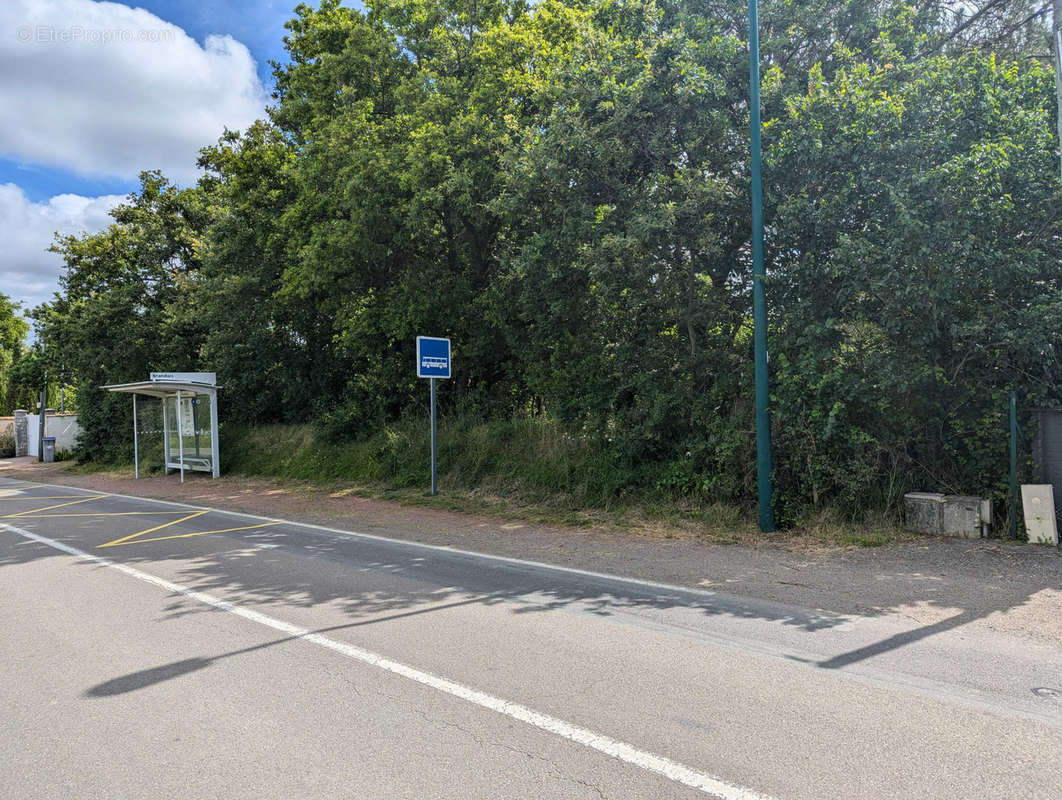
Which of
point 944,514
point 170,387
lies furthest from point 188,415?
point 944,514

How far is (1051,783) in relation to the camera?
128 inches

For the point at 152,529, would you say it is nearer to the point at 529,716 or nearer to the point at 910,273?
the point at 529,716

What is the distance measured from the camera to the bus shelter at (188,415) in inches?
837

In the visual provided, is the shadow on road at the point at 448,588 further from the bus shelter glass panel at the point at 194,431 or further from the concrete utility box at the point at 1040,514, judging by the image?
the bus shelter glass panel at the point at 194,431

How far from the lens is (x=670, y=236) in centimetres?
1116

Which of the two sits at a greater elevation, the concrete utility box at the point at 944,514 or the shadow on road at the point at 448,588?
the concrete utility box at the point at 944,514

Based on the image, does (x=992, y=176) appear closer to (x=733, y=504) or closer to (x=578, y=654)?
(x=733, y=504)

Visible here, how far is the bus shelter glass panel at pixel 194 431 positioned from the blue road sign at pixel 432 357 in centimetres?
1011

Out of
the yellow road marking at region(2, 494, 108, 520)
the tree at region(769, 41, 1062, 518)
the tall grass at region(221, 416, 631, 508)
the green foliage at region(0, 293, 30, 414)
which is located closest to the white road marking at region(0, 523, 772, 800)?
the tree at region(769, 41, 1062, 518)

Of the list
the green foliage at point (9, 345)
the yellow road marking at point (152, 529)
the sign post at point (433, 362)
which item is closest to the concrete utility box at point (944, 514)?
the sign post at point (433, 362)

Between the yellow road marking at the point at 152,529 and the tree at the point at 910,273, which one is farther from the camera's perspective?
the yellow road marking at the point at 152,529

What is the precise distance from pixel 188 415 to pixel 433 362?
11.6 m

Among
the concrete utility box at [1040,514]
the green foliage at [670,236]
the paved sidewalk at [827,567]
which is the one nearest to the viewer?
the paved sidewalk at [827,567]

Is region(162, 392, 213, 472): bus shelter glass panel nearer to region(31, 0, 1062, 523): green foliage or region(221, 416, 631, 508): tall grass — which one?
region(221, 416, 631, 508): tall grass
